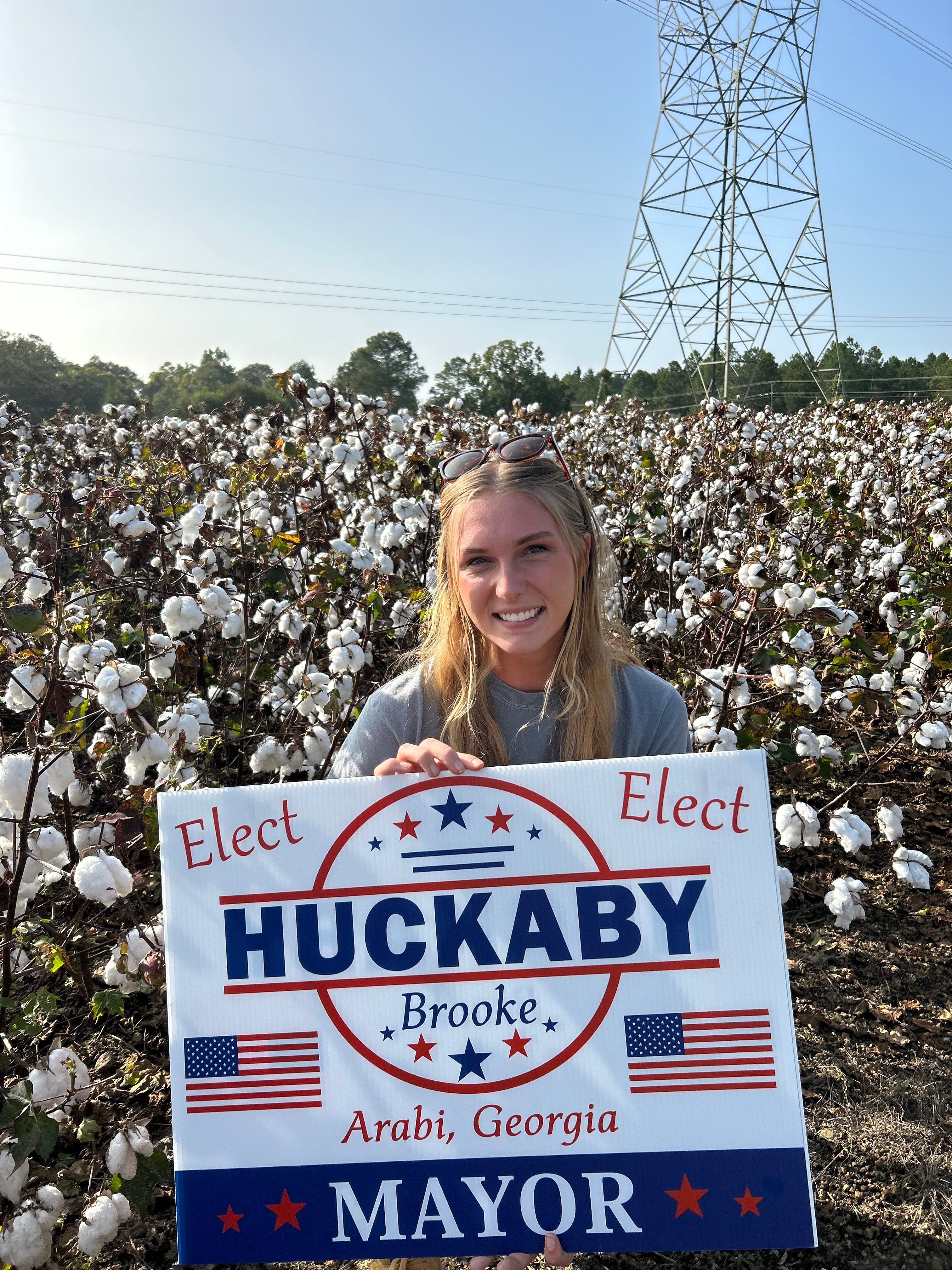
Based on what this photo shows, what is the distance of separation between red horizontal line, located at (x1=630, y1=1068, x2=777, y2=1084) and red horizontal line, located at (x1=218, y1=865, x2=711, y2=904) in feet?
0.91

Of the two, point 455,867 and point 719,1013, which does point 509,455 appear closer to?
point 455,867

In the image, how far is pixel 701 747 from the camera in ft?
8.45

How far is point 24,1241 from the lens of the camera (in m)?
1.45

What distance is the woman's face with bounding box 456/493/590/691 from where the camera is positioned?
171cm

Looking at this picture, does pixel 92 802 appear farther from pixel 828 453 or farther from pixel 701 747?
pixel 828 453

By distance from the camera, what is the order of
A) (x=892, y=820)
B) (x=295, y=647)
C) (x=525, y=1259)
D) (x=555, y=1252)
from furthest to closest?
1. (x=295, y=647)
2. (x=892, y=820)
3. (x=525, y=1259)
4. (x=555, y=1252)

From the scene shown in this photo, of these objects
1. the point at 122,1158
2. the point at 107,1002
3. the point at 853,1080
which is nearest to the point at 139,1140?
the point at 122,1158

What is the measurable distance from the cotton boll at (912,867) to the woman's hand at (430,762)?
50.4 inches

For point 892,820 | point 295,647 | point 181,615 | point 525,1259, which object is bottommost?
point 525,1259

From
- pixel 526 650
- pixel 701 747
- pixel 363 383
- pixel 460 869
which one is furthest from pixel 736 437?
pixel 363 383

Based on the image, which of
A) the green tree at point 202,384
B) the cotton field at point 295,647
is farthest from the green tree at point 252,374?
the cotton field at point 295,647

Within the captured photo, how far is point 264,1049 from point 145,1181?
1.48ft

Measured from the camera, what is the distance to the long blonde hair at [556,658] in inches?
68.7

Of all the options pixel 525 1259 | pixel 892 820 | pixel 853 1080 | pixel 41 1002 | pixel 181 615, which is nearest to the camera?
pixel 525 1259
